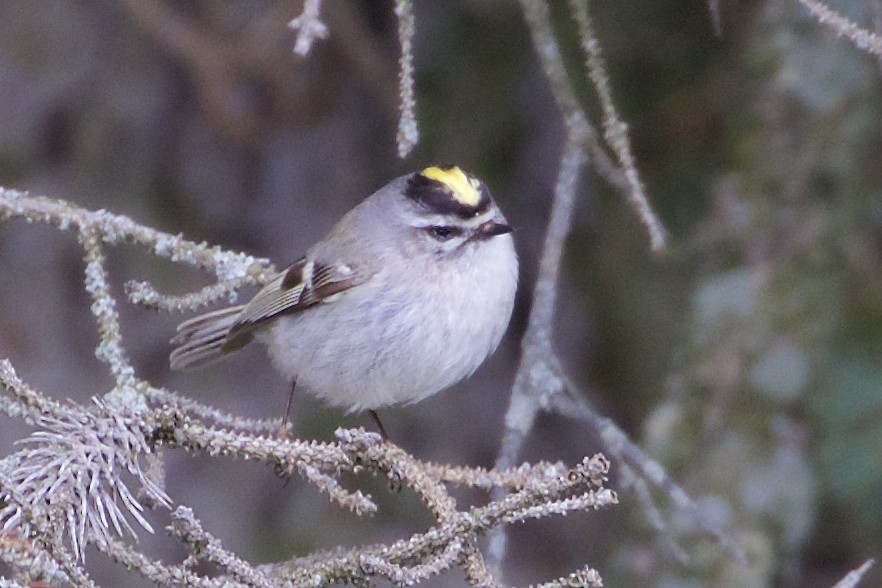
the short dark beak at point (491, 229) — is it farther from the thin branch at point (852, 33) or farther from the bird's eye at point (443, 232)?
the thin branch at point (852, 33)

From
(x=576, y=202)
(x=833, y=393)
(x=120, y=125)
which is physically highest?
(x=120, y=125)

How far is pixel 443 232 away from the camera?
2.72 metres

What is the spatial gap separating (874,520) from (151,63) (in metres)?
2.38

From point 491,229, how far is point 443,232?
12cm

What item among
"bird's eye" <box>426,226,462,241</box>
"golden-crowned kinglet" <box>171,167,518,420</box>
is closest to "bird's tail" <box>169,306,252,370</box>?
"golden-crowned kinglet" <box>171,167,518,420</box>

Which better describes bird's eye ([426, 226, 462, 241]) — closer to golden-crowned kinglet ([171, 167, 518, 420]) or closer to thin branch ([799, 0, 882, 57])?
golden-crowned kinglet ([171, 167, 518, 420])

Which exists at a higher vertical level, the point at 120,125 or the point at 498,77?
the point at 120,125

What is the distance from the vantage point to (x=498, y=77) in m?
3.58

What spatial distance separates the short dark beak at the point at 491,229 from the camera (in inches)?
104

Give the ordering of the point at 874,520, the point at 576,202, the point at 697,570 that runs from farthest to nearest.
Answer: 1. the point at 576,202
2. the point at 874,520
3. the point at 697,570

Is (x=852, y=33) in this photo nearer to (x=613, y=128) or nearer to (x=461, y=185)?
(x=613, y=128)

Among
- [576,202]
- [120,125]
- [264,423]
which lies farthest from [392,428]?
[264,423]

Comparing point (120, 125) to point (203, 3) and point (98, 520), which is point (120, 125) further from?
point (98, 520)

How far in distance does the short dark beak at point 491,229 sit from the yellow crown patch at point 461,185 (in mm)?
53
